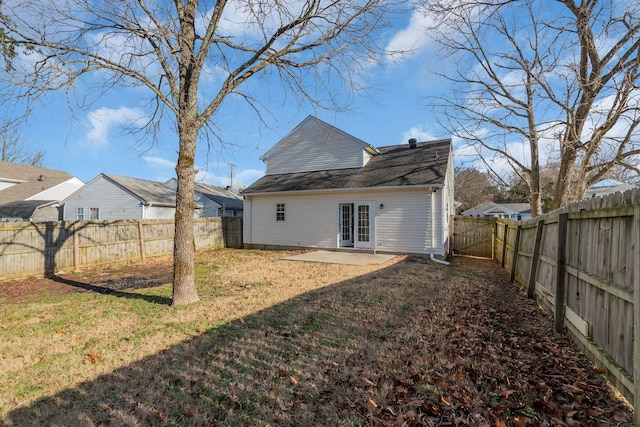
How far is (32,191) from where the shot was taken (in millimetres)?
26188

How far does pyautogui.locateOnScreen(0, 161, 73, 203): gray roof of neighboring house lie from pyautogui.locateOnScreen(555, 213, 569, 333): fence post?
35.5m

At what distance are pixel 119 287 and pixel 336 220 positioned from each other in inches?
345

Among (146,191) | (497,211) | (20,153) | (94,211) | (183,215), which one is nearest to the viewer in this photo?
(183,215)

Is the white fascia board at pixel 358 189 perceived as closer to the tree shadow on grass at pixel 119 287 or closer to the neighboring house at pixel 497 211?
the tree shadow on grass at pixel 119 287

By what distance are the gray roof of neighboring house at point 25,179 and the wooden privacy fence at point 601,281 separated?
3549 cm

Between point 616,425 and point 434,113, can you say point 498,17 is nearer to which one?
point 434,113

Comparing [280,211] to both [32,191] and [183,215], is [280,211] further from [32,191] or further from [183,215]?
[32,191]

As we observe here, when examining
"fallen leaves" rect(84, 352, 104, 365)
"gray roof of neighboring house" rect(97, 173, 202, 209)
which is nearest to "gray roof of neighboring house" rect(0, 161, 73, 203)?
"gray roof of neighboring house" rect(97, 173, 202, 209)

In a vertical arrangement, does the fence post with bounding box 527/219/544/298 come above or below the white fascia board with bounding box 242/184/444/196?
below

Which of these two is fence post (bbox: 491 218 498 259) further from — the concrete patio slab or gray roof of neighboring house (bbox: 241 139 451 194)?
the concrete patio slab

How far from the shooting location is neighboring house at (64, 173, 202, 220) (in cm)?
2066

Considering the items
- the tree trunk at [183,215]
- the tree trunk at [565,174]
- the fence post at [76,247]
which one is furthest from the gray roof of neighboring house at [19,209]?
the tree trunk at [565,174]

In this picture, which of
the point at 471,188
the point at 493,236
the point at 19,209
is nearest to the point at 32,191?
the point at 19,209

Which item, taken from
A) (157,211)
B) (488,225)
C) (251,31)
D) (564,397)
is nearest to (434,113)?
(488,225)
